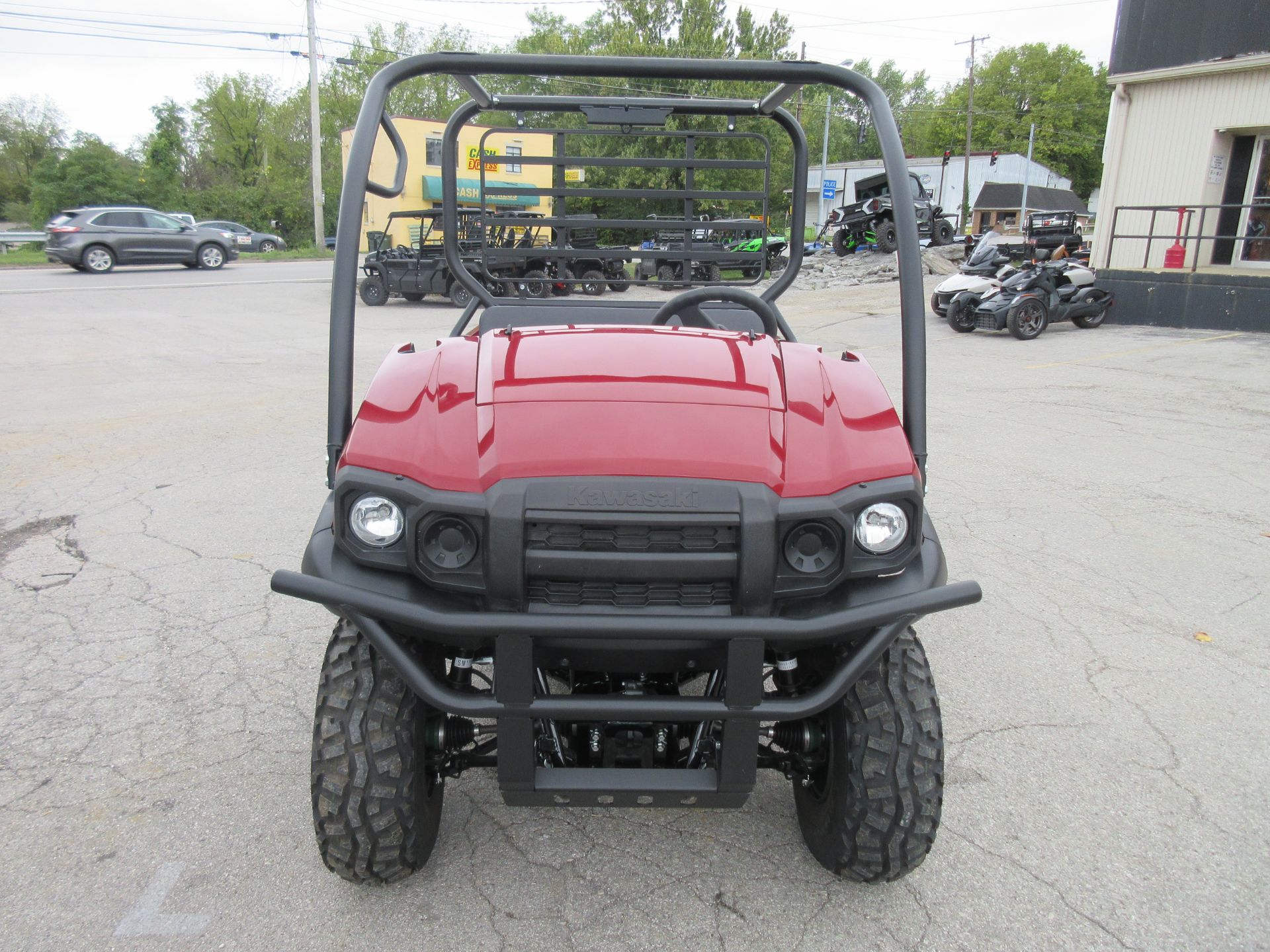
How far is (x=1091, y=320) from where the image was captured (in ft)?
44.5

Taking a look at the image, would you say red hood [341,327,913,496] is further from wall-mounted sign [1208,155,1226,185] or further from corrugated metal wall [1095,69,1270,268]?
wall-mounted sign [1208,155,1226,185]

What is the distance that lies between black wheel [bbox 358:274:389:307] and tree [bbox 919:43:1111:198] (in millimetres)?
69319

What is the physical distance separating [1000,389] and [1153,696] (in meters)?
6.29

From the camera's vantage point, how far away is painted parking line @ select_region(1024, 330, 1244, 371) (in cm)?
1046

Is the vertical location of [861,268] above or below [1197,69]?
below

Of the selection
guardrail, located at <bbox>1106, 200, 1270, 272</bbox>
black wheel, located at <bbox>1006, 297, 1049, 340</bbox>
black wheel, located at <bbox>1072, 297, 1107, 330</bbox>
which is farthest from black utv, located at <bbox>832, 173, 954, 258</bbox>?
black wheel, located at <bbox>1006, 297, 1049, 340</bbox>

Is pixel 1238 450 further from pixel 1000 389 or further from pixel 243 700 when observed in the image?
pixel 243 700

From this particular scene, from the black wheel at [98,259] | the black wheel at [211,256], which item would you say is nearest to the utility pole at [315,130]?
the black wheel at [211,256]

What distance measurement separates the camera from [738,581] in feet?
5.77

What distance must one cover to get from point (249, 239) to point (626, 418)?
38965 millimetres

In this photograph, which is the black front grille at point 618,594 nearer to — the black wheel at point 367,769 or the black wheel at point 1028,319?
the black wheel at point 367,769

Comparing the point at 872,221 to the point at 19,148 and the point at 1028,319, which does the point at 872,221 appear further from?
the point at 19,148

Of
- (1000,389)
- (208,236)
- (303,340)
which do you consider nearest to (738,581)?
(1000,389)

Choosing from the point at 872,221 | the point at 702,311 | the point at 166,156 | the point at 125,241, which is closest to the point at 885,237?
the point at 872,221
